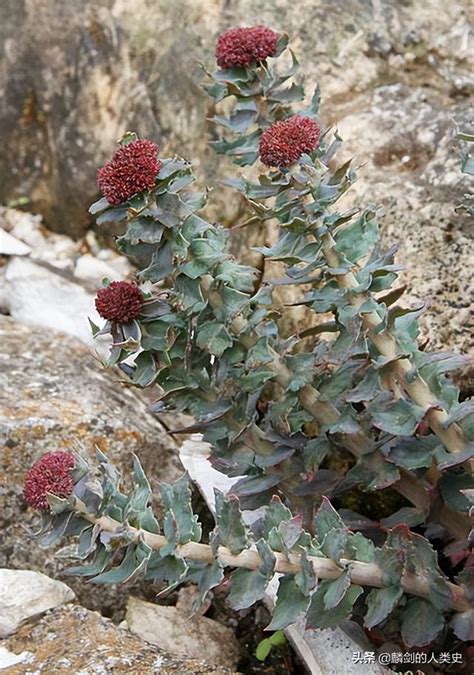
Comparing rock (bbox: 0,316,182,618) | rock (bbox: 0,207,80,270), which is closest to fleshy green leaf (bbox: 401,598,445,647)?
rock (bbox: 0,316,182,618)

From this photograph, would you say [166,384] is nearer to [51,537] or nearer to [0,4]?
[51,537]

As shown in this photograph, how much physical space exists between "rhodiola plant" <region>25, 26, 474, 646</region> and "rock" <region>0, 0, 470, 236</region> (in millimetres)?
1288

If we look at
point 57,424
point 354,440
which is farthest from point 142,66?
point 354,440

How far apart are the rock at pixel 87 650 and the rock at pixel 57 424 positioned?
26cm

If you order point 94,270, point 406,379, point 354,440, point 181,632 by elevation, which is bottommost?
point 181,632

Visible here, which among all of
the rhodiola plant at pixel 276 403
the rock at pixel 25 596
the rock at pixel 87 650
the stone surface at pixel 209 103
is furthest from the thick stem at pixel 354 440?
the rock at pixel 25 596

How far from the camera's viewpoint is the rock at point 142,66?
3.62m

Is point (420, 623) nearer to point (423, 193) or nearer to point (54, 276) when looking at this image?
point (423, 193)

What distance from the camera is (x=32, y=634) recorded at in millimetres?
2350

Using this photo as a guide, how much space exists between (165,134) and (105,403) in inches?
55.8

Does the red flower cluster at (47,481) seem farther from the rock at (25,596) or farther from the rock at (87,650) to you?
the rock at (25,596)

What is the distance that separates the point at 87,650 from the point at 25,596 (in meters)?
0.28

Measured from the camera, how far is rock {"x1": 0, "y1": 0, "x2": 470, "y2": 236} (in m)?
3.62

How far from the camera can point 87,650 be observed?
2244 mm
